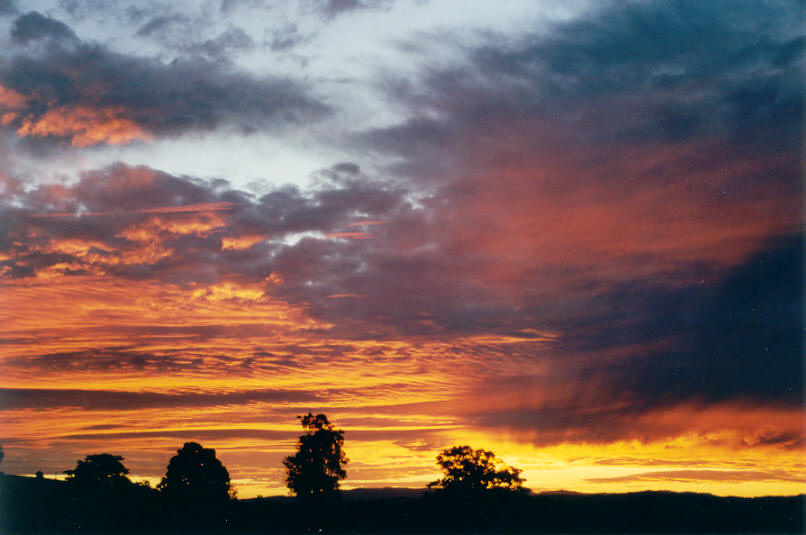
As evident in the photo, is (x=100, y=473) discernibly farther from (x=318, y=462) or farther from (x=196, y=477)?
(x=318, y=462)

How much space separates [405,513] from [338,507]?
999cm

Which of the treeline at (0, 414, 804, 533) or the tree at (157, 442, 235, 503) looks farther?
the tree at (157, 442, 235, 503)

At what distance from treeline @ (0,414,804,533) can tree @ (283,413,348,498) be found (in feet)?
0.45

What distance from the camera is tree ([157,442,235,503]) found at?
114312 millimetres

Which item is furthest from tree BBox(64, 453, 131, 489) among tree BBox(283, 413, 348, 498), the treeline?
tree BBox(283, 413, 348, 498)

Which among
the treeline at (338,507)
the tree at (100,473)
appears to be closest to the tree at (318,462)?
the treeline at (338,507)

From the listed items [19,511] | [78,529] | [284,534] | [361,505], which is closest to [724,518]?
[361,505]

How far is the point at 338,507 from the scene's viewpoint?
343 ft

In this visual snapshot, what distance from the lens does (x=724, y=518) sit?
331ft

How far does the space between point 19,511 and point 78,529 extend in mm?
7327

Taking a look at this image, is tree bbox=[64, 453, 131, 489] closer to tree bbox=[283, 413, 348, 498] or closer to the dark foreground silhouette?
the dark foreground silhouette

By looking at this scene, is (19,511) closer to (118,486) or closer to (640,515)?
(118,486)

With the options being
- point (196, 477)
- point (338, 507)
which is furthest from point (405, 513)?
point (196, 477)

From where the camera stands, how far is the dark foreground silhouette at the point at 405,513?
99875 mm
